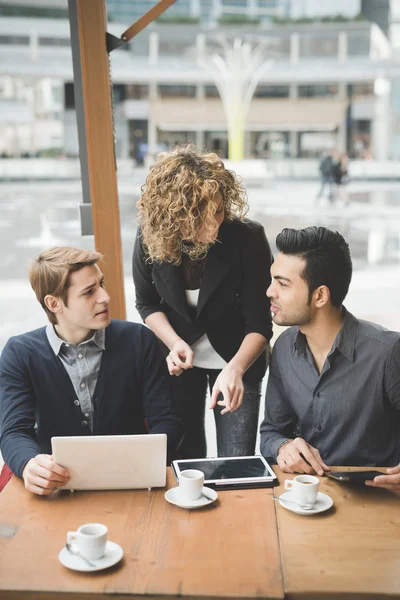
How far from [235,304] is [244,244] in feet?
0.70

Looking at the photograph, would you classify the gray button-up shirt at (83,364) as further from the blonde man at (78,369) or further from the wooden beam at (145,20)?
the wooden beam at (145,20)

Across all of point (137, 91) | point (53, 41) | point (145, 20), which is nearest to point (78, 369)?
point (145, 20)

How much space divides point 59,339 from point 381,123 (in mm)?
5423

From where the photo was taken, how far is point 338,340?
1.96 meters

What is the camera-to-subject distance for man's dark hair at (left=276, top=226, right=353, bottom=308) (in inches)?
78.4

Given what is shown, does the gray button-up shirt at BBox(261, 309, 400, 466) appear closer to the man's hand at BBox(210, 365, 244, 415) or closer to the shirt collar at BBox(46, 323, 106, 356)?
the man's hand at BBox(210, 365, 244, 415)

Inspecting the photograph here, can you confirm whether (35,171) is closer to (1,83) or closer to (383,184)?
(1,83)

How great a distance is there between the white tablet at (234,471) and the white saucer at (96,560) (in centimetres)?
32

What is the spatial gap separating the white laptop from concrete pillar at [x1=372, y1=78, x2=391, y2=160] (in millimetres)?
5541

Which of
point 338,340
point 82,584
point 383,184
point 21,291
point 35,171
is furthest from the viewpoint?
point 383,184

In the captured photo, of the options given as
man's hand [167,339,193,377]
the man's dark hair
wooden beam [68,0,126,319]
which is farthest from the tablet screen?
wooden beam [68,0,126,319]

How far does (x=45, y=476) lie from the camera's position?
162 centimetres

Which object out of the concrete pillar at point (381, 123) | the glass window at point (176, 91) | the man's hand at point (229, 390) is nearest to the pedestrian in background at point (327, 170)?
the concrete pillar at point (381, 123)

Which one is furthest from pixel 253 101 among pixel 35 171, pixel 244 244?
pixel 244 244
